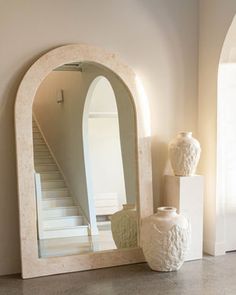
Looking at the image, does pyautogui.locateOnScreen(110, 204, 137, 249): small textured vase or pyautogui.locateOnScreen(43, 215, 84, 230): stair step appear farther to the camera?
pyautogui.locateOnScreen(110, 204, 137, 249): small textured vase

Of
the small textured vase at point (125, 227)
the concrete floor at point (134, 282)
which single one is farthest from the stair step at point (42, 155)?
the concrete floor at point (134, 282)

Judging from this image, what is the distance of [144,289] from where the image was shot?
111 inches

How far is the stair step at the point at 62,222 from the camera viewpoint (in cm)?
318

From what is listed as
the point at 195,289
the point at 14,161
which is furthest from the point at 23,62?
the point at 195,289

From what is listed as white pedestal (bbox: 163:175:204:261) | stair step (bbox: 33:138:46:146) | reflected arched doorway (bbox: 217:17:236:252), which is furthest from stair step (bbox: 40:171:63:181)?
reflected arched doorway (bbox: 217:17:236:252)

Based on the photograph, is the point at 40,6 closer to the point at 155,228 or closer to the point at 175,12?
the point at 175,12

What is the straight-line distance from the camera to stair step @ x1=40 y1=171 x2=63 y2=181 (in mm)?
3191

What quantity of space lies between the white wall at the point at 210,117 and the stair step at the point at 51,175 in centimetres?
133

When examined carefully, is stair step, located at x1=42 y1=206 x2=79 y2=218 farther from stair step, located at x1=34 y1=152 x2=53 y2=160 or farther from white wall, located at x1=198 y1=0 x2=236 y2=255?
white wall, located at x1=198 y1=0 x2=236 y2=255

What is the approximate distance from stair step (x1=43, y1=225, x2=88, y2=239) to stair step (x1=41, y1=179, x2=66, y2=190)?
35cm

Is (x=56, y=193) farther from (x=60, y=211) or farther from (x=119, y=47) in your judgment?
(x=119, y=47)

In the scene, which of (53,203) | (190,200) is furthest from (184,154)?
(53,203)

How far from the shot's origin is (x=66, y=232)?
10.7 feet

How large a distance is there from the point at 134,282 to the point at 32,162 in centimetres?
121
